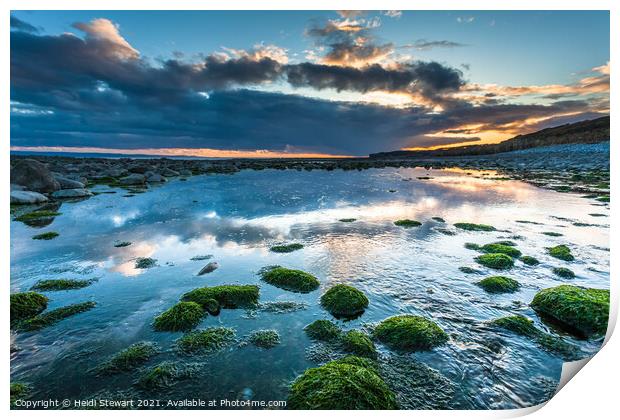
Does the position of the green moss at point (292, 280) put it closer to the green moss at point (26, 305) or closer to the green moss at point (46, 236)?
the green moss at point (26, 305)

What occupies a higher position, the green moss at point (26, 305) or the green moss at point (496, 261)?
the green moss at point (496, 261)

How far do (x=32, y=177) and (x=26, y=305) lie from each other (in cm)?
2140

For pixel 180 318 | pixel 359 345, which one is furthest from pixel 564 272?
pixel 180 318

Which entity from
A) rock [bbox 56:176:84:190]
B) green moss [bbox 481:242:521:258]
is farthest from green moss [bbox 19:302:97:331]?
rock [bbox 56:176:84:190]

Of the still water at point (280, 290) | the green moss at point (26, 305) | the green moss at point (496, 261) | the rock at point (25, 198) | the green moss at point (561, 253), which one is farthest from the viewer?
the rock at point (25, 198)

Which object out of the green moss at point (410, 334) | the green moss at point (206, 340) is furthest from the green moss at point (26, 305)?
the green moss at point (410, 334)

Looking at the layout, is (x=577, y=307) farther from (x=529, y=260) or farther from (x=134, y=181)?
(x=134, y=181)

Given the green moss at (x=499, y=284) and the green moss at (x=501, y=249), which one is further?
the green moss at (x=501, y=249)

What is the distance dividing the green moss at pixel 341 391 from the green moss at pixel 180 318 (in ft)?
8.22

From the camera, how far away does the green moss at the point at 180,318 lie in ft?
17.3

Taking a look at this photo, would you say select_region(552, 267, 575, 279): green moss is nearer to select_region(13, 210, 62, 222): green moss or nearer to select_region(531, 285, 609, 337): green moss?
select_region(531, 285, 609, 337): green moss

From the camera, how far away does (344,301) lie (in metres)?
6.04

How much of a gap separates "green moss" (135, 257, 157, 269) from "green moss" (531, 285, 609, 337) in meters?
9.54

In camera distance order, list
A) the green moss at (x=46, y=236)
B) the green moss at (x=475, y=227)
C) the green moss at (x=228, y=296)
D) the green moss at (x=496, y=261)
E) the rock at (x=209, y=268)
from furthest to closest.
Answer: the green moss at (x=475, y=227) → the green moss at (x=46, y=236) → the green moss at (x=496, y=261) → the rock at (x=209, y=268) → the green moss at (x=228, y=296)
